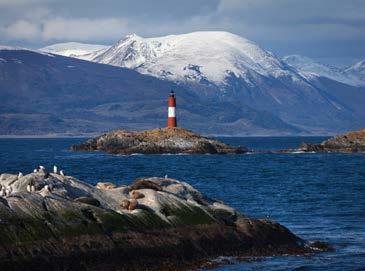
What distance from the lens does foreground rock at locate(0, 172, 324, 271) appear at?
30.8 metres

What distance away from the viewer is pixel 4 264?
2936 cm

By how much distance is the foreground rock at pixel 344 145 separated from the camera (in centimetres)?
15550

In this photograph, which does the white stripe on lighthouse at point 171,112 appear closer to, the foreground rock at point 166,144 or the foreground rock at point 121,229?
the foreground rock at point 166,144

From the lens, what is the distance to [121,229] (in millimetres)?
33531

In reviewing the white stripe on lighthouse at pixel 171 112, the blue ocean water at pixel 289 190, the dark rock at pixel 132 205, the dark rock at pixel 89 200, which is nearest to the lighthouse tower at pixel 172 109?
the white stripe on lighthouse at pixel 171 112

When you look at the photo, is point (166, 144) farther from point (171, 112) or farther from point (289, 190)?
point (289, 190)

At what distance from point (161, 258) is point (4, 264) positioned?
6259 millimetres

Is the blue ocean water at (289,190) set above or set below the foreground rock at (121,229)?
below

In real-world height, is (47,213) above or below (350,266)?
above

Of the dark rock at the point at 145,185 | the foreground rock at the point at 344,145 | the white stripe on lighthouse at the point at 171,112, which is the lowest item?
the foreground rock at the point at 344,145

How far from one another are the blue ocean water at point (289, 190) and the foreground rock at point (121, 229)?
1.47 metres

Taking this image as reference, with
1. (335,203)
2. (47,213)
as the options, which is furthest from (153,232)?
(335,203)

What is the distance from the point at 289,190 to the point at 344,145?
88.1 metres

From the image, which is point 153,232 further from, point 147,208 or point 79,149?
point 79,149
